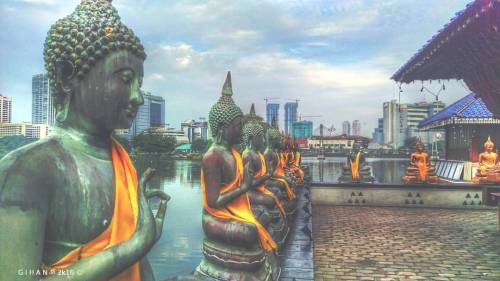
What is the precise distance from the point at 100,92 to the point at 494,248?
851 centimetres

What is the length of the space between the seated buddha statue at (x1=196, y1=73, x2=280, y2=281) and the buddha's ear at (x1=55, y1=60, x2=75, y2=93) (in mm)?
2422

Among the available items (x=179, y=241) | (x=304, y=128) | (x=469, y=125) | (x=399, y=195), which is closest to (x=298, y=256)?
(x=179, y=241)

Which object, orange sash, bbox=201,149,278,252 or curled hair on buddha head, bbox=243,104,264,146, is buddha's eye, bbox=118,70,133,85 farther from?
curled hair on buddha head, bbox=243,104,264,146

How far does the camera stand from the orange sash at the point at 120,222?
1446mm

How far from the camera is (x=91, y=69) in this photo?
5.16 ft

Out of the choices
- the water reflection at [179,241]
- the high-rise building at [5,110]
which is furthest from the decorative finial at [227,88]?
the high-rise building at [5,110]

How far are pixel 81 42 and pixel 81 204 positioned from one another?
64 centimetres

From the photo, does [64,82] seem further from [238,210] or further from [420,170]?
[420,170]

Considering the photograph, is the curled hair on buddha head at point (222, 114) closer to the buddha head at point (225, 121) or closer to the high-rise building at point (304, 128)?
the buddha head at point (225, 121)

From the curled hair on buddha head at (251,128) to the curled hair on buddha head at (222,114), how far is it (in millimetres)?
1926

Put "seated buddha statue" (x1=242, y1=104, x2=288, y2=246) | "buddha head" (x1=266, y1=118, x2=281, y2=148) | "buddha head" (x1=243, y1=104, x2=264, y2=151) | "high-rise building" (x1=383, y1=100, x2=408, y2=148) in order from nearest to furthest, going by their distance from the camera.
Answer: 1. "seated buddha statue" (x1=242, y1=104, x2=288, y2=246)
2. "buddha head" (x1=243, y1=104, x2=264, y2=151)
3. "buddha head" (x1=266, y1=118, x2=281, y2=148)
4. "high-rise building" (x1=383, y1=100, x2=408, y2=148)

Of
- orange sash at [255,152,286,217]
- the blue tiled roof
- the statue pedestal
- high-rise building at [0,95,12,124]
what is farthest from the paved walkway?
the blue tiled roof

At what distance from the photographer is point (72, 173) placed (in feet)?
4.85

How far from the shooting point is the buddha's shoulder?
1309 mm
